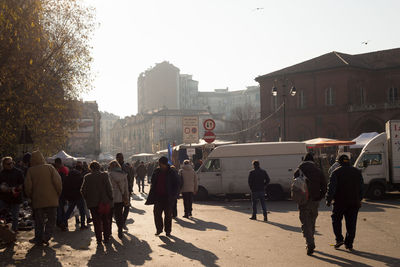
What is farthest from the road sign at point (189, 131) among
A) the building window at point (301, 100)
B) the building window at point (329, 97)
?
the building window at point (301, 100)

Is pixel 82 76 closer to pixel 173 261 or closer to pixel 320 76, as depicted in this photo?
pixel 173 261

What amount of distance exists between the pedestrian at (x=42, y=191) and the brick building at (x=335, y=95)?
48.6m

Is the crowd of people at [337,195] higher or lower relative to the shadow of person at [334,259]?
higher

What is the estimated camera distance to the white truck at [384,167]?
70.4 feet

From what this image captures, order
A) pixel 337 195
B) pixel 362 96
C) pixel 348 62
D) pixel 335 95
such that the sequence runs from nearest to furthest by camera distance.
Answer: pixel 337 195
pixel 335 95
pixel 348 62
pixel 362 96

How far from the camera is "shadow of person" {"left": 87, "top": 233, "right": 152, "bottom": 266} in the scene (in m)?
9.23

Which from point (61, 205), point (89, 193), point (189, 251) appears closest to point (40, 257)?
point (89, 193)

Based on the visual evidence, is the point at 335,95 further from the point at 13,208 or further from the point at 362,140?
the point at 13,208

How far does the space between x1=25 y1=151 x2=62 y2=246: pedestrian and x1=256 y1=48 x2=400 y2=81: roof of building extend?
170 ft

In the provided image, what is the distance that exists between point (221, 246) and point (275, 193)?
11837 millimetres

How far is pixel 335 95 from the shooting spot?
5938 cm

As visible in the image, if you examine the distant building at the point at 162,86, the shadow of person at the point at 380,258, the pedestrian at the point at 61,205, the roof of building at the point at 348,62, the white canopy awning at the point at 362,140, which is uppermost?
the distant building at the point at 162,86

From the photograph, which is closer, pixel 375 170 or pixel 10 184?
pixel 10 184

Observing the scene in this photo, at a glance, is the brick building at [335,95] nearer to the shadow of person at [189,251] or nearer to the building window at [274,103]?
the building window at [274,103]
